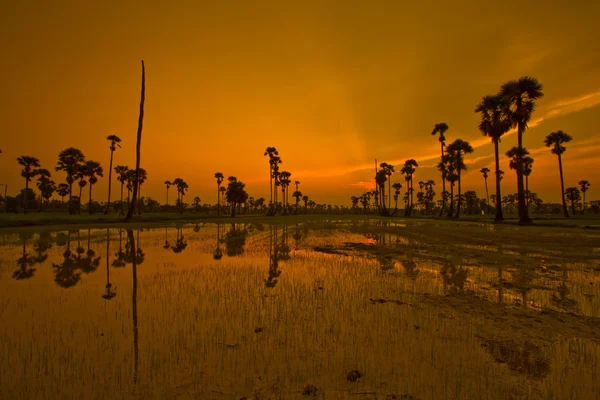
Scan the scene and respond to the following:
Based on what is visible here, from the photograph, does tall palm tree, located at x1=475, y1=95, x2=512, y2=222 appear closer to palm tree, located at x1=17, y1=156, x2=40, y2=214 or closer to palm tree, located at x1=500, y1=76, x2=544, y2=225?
palm tree, located at x1=500, y1=76, x2=544, y2=225

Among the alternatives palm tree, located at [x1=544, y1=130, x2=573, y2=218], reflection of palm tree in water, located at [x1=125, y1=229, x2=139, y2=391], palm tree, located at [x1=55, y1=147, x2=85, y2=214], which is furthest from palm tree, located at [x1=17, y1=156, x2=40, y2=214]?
palm tree, located at [x1=544, y1=130, x2=573, y2=218]

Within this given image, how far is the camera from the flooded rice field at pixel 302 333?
163 inches

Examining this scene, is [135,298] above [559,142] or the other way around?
the other way around

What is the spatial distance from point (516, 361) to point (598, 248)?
20026mm

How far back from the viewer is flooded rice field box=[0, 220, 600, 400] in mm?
4148

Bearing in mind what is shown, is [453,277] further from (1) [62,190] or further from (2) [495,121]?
(1) [62,190]

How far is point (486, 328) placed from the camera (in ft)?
20.1

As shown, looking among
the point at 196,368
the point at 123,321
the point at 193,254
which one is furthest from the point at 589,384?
the point at 193,254

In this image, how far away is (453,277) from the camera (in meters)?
11.0

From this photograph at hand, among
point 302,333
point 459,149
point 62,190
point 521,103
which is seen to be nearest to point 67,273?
point 302,333

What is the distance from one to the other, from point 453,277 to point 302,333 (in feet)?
25.5

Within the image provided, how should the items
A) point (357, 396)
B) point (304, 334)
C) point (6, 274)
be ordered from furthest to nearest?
point (6, 274) → point (304, 334) → point (357, 396)

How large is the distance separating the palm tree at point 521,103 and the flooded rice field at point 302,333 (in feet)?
104

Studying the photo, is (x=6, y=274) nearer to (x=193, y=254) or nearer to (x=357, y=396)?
(x=193, y=254)
